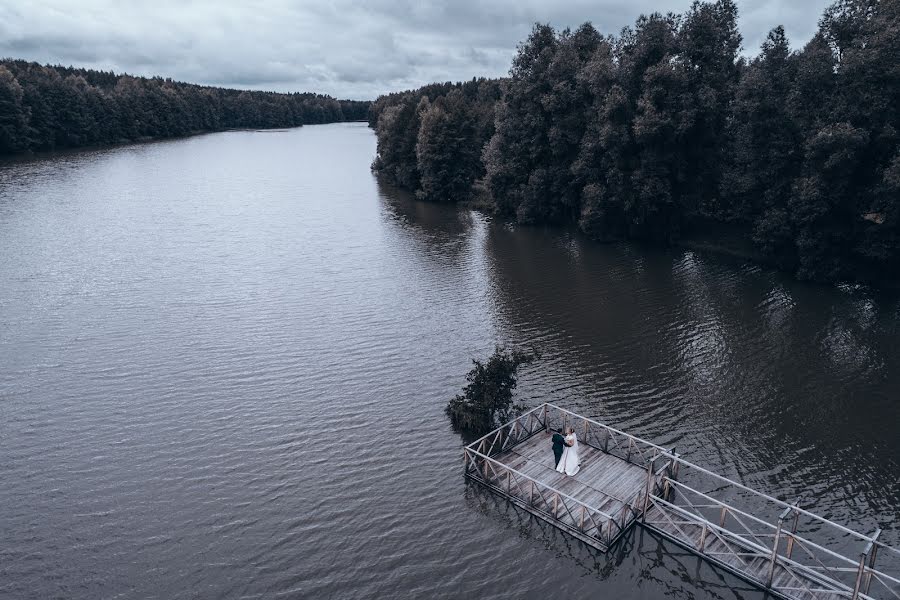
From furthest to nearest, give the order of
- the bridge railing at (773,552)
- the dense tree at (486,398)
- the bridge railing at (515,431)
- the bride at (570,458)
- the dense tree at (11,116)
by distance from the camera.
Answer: the dense tree at (11,116)
the dense tree at (486,398)
the bridge railing at (515,431)
the bride at (570,458)
the bridge railing at (773,552)

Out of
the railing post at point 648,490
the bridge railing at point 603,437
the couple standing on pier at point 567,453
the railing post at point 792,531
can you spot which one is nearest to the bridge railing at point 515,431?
the bridge railing at point 603,437

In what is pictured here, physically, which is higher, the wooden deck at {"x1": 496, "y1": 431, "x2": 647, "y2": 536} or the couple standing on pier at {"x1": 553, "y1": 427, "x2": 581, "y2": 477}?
the couple standing on pier at {"x1": 553, "y1": 427, "x2": 581, "y2": 477}

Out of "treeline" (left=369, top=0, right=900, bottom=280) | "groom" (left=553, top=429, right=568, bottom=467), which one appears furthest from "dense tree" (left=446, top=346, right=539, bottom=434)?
"treeline" (left=369, top=0, right=900, bottom=280)

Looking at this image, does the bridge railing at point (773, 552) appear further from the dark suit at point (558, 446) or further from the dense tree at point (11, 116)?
the dense tree at point (11, 116)

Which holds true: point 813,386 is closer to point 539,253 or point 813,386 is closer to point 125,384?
point 539,253

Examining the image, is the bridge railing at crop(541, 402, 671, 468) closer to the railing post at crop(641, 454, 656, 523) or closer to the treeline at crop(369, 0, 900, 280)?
the railing post at crop(641, 454, 656, 523)
